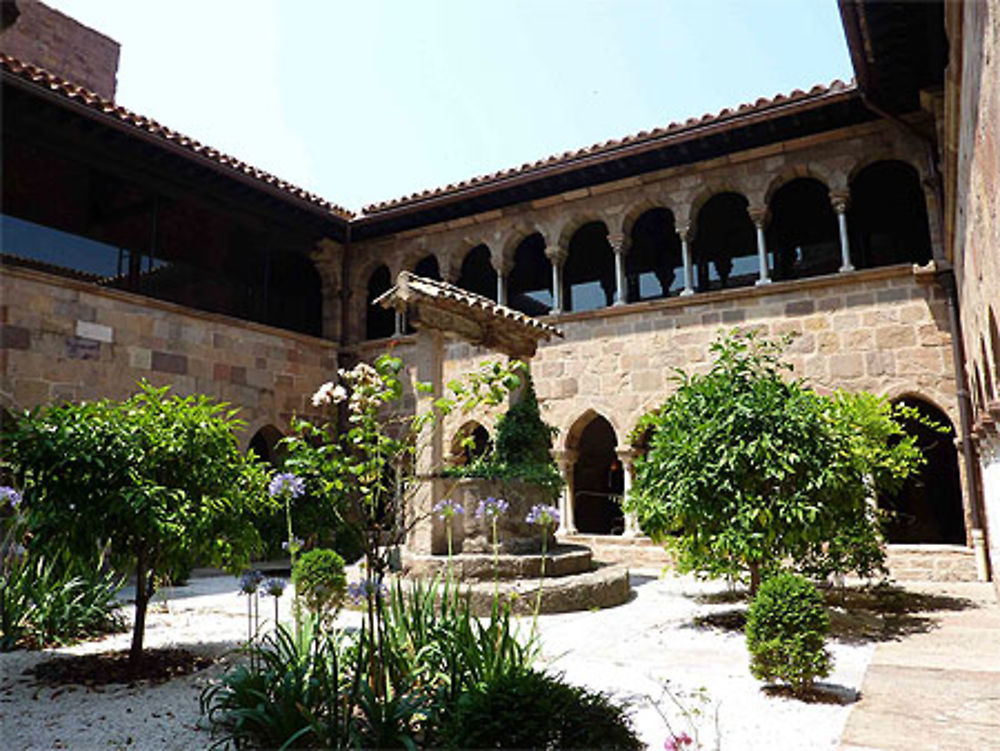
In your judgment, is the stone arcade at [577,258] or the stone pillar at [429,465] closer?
the stone pillar at [429,465]

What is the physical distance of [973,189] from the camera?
14.5 ft

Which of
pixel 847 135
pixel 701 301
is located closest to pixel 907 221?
pixel 847 135

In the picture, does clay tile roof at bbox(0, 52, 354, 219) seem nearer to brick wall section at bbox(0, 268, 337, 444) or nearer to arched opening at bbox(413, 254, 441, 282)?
arched opening at bbox(413, 254, 441, 282)

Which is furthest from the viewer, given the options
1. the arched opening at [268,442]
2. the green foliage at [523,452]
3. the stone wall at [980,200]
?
the arched opening at [268,442]

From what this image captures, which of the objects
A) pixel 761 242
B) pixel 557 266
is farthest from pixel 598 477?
pixel 761 242

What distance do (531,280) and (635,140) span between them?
140 inches

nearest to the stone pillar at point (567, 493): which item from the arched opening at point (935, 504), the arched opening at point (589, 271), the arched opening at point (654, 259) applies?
the arched opening at point (589, 271)

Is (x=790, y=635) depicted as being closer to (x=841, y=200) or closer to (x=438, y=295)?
(x=438, y=295)

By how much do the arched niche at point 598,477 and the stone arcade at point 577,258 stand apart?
0.46 meters

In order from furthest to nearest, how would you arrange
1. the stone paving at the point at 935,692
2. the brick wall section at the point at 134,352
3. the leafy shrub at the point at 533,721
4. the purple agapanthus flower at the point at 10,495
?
the brick wall section at the point at 134,352, the purple agapanthus flower at the point at 10,495, the stone paving at the point at 935,692, the leafy shrub at the point at 533,721

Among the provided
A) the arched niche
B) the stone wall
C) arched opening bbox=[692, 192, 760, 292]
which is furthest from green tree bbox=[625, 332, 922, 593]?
the arched niche

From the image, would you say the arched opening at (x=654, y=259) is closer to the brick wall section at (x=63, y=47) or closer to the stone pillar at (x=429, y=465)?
A: the stone pillar at (x=429, y=465)

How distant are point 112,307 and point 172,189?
2.03m

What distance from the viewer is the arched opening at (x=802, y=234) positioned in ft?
34.1
